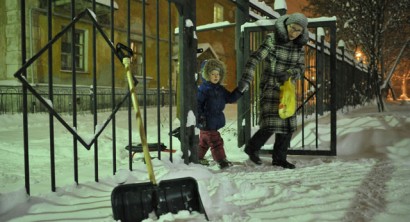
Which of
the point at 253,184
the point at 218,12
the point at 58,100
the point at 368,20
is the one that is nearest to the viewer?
the point at 253,184

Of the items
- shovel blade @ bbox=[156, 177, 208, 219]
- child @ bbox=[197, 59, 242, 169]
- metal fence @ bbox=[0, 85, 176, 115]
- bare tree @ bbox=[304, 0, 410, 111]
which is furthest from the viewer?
bare tree @ bbox=[304, 0, 410, 111]

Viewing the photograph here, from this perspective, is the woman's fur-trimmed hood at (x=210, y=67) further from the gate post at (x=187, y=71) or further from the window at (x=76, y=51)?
the window at (x=76, y=51)

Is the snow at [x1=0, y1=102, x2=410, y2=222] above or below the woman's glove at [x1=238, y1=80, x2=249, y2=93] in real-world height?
below

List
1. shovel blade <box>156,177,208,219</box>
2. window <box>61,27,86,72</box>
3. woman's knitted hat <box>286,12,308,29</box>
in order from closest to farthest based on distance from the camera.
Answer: shovel blade <box>156,177,208,219</box>
woman's knitted hat <box>286,12,308,29</box>
window <box>61,27,86,72</box>

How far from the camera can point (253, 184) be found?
3025 mm

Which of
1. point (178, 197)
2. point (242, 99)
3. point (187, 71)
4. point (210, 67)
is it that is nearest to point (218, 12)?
point (242, 99)

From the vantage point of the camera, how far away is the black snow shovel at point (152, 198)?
223cm

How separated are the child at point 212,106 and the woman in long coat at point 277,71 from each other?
1.06ft

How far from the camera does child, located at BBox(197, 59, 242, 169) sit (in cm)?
407

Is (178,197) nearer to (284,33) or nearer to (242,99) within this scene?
(284,33)

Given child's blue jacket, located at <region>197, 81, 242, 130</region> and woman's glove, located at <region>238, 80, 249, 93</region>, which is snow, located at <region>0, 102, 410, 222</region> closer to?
child's blue jacket, located at <region>197, 81, 242, 130</region>

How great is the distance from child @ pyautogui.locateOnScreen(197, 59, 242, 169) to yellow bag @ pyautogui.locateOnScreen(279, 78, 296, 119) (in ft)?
2.00

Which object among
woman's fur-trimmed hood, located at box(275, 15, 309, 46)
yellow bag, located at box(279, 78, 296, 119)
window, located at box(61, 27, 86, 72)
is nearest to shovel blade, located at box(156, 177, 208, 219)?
yellow bag, located at box(279, 78, 296, 119)

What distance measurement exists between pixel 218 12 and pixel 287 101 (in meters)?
20.4
